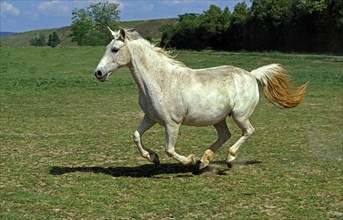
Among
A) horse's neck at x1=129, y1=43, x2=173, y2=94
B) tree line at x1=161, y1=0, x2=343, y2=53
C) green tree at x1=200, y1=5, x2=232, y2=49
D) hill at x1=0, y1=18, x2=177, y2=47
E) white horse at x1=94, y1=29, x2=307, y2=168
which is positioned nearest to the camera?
white horse at x1=94, y1=29, x2=307, y2=168

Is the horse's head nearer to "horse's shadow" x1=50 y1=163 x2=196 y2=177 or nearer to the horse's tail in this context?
"horse's shadow" x1=50 y1=163 x2=196 y2=177

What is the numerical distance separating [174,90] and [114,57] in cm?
103

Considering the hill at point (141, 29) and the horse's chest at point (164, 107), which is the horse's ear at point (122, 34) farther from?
the hill at point (141, 29)

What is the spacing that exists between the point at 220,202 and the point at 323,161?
3290 millimetres

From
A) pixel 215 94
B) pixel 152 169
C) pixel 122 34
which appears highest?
pixel 122 34

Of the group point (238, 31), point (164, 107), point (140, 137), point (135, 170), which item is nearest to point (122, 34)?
point (164, 107)

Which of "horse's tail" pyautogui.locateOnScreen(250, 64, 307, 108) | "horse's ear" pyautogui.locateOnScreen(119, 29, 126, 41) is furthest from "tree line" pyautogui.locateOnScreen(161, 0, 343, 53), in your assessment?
"horse's ear" pyautogui.locateOnScreen(119, 29, 126, 41)

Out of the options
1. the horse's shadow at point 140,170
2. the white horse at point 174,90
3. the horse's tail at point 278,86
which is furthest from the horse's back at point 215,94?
the horse's shadow at point 140,170

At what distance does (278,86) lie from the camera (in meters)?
9.44

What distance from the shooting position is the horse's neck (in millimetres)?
8352

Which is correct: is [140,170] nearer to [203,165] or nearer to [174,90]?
[203,165]

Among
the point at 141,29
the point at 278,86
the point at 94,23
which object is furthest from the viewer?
the point at 141,29

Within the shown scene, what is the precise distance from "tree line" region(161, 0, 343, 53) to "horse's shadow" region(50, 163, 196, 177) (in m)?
48.7

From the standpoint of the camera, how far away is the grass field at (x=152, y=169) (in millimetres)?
6742
